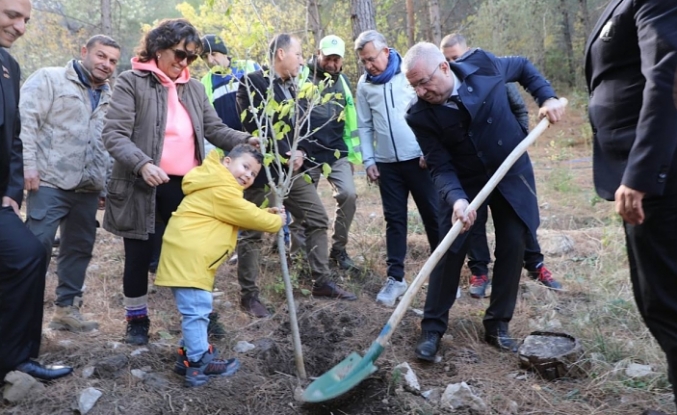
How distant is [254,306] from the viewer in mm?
4395

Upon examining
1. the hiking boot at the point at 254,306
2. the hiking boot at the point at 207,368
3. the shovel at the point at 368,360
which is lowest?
the hiking boot at the point at 254,306

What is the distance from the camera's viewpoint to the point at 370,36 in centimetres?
Answer: 461

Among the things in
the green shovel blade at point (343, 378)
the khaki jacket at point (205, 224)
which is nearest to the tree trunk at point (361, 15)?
the khaki jacket at point (205, 224)

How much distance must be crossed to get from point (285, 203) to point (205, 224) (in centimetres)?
159

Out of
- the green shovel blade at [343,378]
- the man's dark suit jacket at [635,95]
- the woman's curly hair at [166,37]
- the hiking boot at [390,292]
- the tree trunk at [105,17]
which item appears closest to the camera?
the man's dark suit jacket at [635,95]

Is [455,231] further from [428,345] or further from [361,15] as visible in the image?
[361,15]

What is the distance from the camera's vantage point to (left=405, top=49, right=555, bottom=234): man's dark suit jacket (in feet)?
11.5

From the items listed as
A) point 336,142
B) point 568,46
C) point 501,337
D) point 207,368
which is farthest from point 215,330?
point 568,46

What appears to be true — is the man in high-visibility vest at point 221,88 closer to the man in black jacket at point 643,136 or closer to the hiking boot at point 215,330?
the hiking boot at point 215,330

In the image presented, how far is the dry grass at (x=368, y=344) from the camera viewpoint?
9.97 feet

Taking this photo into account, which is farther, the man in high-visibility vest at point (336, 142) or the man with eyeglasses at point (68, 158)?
the man in high-visibility vest at point (336, 142)

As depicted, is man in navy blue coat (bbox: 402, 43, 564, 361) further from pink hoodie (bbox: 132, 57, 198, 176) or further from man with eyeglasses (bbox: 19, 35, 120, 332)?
man with eyeglasses (bbox: 19, 35, 120, 332)

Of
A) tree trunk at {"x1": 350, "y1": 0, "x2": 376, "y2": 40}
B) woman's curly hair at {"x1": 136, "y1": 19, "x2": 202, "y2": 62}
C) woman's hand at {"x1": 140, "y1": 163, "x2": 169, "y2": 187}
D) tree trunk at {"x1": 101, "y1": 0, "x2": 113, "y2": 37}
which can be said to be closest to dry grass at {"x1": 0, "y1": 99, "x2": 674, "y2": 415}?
woman's hand at {"x1": 140, "y1": 163, "x2": 169, "y2": 187}

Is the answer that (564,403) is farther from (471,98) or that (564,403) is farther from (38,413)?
(38,413)
